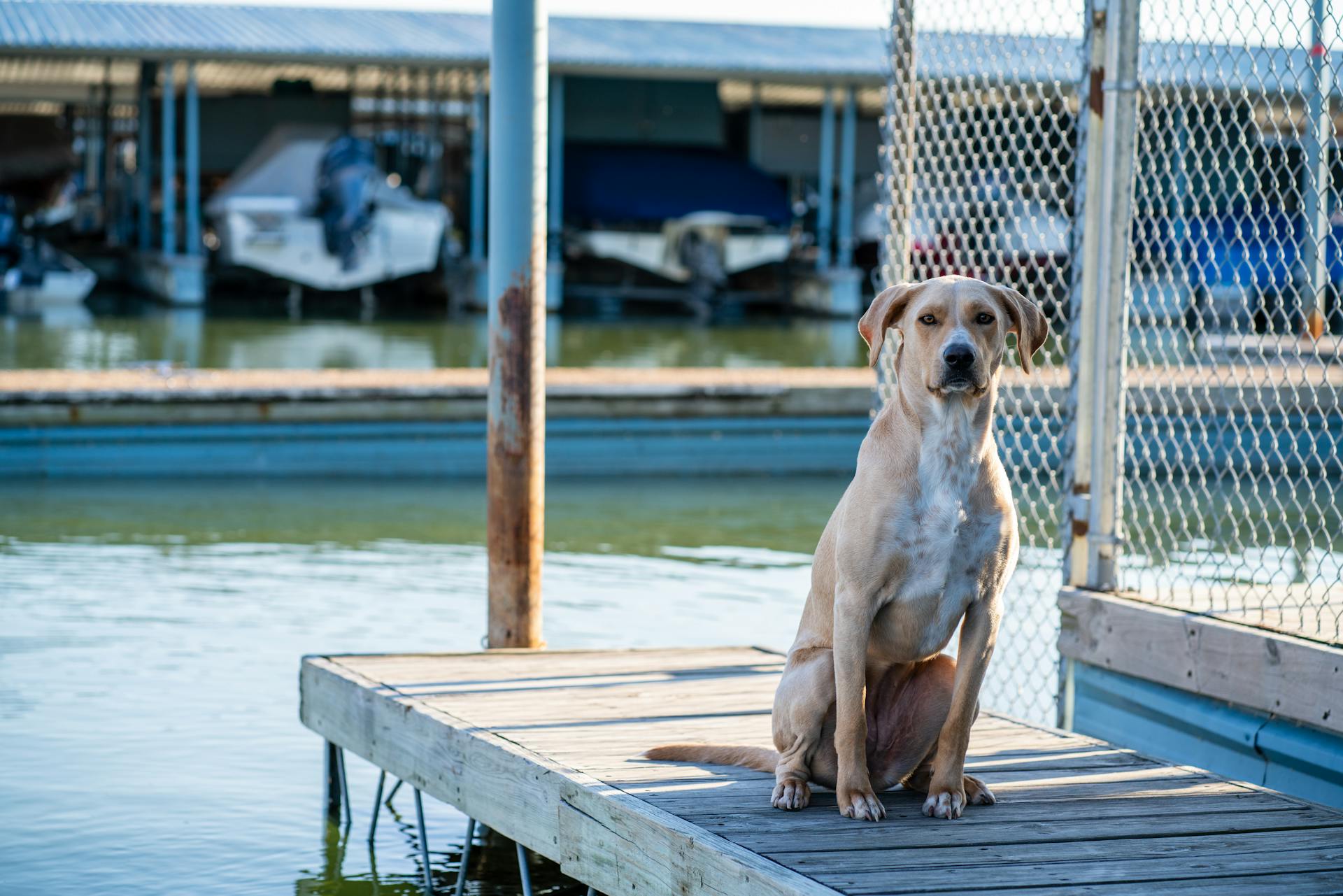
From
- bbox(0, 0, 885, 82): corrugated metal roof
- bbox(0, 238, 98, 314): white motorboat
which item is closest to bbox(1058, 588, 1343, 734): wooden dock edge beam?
bbox(0, 0, 885, 82): corrugated metal roof

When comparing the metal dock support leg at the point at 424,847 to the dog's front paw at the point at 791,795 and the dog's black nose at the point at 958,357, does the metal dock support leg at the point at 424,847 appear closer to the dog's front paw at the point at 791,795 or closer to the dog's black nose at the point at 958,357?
the dog's front paw at the point at 791,795

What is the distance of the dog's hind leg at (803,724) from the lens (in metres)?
3.50

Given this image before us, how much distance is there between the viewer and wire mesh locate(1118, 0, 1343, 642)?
15.2 feet

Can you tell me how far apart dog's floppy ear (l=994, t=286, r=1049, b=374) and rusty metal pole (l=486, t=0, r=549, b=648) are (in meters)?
2.02

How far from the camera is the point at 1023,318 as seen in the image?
3359 mm

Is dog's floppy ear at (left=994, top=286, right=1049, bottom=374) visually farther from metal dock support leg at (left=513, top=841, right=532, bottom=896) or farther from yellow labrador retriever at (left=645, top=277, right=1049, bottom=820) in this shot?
metal dock support leg at (left=513, top=841, right=532, bottom=896)

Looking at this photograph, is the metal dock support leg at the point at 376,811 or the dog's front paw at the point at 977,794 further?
the metal dock support leg at the point at 376,811

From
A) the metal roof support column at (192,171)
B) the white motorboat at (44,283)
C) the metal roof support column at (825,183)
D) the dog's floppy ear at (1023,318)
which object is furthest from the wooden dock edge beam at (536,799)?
the metal roof support column at (825,183)

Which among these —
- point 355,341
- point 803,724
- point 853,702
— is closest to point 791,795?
point 803,724

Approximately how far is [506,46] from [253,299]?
70.3ft

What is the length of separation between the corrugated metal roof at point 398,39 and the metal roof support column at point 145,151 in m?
0.99

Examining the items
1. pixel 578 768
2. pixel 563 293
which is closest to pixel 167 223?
pixel 563 293

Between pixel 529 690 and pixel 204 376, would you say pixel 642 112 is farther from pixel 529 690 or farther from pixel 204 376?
pixel 529 690

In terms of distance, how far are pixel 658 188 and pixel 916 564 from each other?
23864 millimetres
